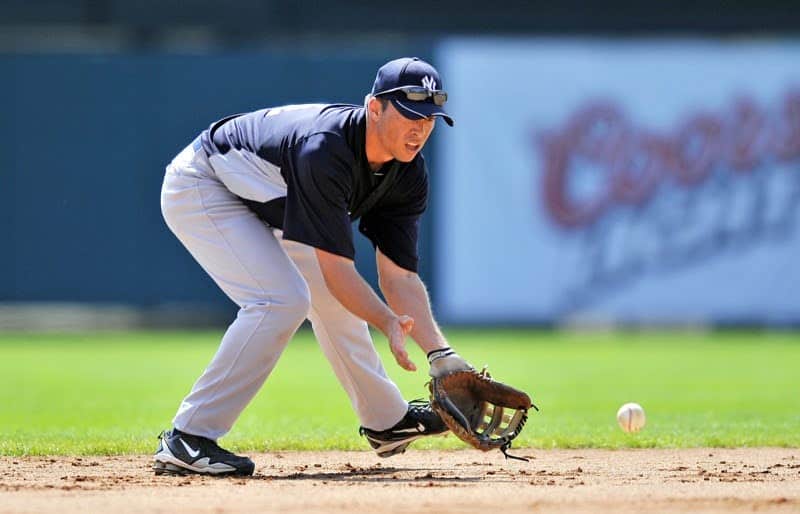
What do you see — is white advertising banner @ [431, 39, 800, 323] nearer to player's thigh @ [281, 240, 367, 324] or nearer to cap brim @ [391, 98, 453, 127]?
player's thigh @ [281, 240, 367, 324]

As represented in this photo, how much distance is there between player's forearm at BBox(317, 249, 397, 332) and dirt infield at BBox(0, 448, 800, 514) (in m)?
0.63

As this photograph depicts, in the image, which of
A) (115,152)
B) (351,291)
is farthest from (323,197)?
(115,152)

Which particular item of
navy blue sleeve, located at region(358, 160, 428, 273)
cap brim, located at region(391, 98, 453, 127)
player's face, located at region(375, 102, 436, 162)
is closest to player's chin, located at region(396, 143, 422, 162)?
player's face, located at region(375, 102, 436, 162)

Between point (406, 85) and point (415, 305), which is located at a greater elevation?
point (406, 85)

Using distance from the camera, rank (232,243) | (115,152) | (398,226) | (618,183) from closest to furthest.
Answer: (232,243), (398,226), (618,183), (115,152)

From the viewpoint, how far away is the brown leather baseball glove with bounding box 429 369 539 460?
19.0ft

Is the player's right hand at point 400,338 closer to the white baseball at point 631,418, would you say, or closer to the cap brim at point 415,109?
the cap brim at point 415,109

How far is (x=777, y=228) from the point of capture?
1748 cm

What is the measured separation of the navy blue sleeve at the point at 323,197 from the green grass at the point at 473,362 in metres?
1.87

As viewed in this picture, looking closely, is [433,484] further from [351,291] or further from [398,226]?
[398,226]

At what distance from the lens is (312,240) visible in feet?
18.0

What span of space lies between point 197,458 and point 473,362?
7263mm

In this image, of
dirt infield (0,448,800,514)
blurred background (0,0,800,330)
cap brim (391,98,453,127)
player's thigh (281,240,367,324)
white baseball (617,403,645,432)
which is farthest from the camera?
blurred background (0,0,800,330)

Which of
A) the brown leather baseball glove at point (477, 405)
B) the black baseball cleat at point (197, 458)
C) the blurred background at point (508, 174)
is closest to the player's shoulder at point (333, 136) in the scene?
the brown leather baseball glove at point (477, 405)
